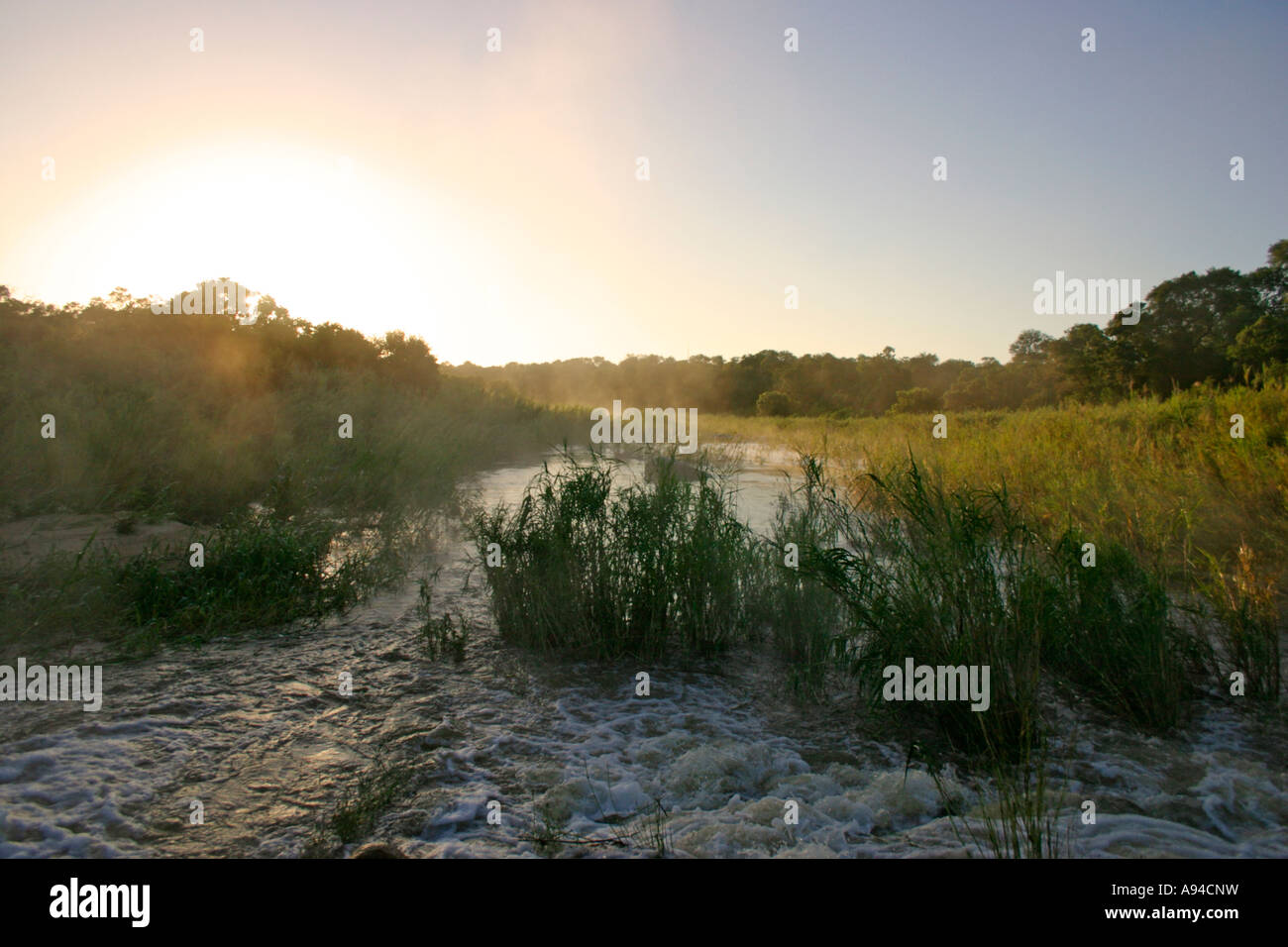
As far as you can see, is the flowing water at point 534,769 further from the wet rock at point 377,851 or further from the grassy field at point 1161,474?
the grassy field at point 1161,474

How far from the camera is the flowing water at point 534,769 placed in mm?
2938

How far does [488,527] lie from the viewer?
19.0 feet

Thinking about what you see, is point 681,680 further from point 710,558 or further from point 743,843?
point 743,843

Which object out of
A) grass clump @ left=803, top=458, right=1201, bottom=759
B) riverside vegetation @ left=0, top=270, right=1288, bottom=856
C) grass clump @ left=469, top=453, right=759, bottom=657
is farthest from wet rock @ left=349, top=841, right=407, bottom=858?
grass clump @ left=803, top=458, right=1201, bottom=759

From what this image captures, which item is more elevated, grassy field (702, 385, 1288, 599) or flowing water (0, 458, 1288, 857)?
grassy field (702, 385, 1288, 599)

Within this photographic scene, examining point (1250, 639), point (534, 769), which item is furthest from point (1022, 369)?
point (534, 769)

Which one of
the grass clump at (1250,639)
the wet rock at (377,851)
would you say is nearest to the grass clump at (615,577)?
the wet rock at (377,851)

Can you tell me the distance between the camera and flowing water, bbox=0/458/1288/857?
116 inches

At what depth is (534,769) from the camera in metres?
3.58

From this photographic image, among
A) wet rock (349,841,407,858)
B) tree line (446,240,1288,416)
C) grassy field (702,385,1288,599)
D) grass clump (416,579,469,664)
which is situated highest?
tree line (446,240,1288,416)

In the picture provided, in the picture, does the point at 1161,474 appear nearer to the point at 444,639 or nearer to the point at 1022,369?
the point at 444,639

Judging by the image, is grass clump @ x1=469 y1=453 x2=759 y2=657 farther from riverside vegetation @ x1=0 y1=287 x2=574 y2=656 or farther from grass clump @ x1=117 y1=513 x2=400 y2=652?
riverside vegetation @ x1=0 y1=287 x2=574 y2=656

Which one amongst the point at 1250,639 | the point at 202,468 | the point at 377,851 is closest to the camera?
the point at 377,851
